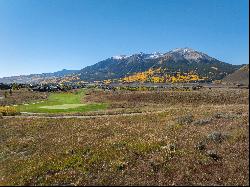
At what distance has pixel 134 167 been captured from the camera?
945 inches

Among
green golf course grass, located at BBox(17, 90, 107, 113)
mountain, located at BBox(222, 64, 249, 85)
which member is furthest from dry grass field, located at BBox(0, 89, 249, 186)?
green golf course grass, located at BBox(17, 90, 107, 113)

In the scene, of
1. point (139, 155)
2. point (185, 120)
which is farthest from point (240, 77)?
point (185, 120)

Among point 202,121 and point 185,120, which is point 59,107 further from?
point 202,121

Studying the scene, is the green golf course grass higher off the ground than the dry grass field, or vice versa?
the dry grass field

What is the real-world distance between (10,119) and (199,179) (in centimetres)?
3816

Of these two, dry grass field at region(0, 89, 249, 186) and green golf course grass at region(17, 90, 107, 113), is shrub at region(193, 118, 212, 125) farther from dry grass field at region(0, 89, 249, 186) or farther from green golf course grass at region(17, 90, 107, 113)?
green golf course grass at region(17, 90, 107, 113)

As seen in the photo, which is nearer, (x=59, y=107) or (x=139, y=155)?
(x=139, y=155)

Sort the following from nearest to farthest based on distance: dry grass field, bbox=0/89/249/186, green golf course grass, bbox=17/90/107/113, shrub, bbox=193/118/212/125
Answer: dry grass field, bbox=0/89/249/186, shrub, bbox=193/118/212/125, green golf course grass, bbox=17/90/107/113

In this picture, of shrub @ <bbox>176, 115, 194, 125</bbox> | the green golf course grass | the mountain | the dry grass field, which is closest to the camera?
the mountain

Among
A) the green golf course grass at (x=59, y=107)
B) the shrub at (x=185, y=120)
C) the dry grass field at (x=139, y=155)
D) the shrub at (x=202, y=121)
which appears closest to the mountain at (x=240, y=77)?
the dry grass field at (x=139, y=155)

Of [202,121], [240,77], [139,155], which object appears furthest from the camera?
[202,121]

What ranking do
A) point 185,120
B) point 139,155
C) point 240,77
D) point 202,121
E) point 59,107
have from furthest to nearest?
1. point 59,107
2. point 185,120
3. point 202,121
4. point 139,155
5. point 240,77

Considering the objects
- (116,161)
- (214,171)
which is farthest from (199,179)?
(116,161)

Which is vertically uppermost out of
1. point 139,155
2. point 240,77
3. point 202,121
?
point 240,77
